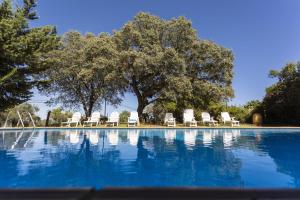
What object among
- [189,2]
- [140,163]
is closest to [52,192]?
[140,163]

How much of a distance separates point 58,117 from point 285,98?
676 inches

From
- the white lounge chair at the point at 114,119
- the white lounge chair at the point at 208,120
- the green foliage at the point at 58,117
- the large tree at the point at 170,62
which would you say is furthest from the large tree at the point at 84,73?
the white lounge chair at the point at 208,120

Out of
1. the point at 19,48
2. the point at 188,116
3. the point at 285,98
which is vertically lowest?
the point at 188,116

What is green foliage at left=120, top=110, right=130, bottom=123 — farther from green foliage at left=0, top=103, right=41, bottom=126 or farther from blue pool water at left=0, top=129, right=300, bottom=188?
blue pool water at left=0, top=129, right=300, bottom=188

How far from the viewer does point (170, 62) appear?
18047 mm

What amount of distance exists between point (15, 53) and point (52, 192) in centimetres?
1395

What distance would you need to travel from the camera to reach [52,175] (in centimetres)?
448

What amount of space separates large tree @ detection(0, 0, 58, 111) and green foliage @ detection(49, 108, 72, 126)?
4.91 meters

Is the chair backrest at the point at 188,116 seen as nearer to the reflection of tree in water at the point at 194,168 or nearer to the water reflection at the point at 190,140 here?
the water reflection at the point at 190,140

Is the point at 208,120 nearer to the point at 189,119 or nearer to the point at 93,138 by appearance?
the point at 189,119

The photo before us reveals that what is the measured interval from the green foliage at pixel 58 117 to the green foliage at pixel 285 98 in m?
15.4

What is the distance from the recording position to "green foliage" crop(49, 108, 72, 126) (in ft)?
69.1

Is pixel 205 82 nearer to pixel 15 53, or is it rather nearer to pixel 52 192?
pixel 15 53

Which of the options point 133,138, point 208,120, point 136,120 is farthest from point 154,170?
point 208,120
